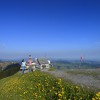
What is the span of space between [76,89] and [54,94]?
6.25 ft

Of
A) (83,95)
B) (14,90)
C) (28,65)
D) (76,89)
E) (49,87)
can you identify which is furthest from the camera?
(28,65)

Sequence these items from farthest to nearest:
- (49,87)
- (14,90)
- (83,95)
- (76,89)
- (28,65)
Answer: (28,65), (14,90), (49,87), (76,89), (83,95)

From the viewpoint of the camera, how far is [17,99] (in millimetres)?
18969

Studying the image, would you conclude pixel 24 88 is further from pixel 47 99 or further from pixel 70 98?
pixel 70 98

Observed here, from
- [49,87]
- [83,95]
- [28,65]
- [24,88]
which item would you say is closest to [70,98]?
[83,95]

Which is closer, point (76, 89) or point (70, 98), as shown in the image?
point (70, 98)

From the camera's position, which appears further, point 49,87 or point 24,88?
point 24,88

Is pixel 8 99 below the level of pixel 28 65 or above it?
below

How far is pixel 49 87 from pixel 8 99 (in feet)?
13.5

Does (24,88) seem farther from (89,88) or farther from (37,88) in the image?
(89,88)

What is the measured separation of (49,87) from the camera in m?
21.4

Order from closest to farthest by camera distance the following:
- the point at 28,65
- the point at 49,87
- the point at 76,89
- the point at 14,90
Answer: the point at 76,89 < the point at 49,87 < the point at 14,90 < the point at 28,65

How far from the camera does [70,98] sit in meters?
17.1

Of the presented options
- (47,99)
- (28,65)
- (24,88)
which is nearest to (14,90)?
(24,88)
